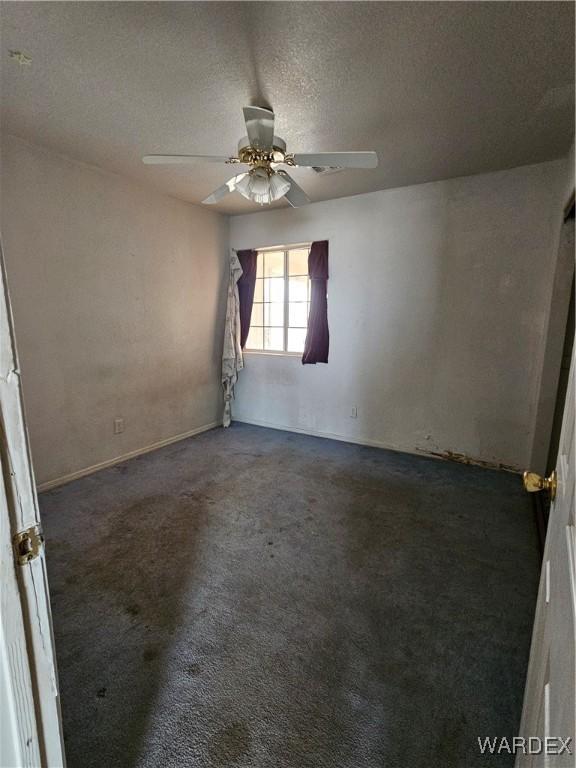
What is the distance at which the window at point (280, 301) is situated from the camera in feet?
13.8

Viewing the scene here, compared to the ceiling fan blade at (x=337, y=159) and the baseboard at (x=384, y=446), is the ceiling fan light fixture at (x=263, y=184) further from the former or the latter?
the baseboard at (x=384, y=446)

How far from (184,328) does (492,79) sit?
10.7ft

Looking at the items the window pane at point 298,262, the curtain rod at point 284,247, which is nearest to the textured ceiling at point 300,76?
the curtain rod at point 284,247

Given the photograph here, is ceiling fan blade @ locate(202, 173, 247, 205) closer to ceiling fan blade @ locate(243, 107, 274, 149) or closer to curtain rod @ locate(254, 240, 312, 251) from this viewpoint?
ceiling fan blade @ locate(243, 107, 274, 149)

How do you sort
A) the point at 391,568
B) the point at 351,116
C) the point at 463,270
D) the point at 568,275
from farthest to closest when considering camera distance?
the point at 463,270, the point at 568,275, the point at 351,116, the point at 391,568

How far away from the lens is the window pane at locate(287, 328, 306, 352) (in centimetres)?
429

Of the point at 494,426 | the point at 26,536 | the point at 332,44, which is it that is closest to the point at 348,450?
the point at 494,426

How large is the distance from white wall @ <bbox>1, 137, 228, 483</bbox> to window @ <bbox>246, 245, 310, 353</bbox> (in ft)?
1.83

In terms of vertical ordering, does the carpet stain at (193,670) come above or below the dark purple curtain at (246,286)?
below

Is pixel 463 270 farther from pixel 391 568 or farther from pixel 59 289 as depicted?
pixel 59 289

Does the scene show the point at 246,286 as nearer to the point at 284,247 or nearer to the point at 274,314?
the point at 274,314

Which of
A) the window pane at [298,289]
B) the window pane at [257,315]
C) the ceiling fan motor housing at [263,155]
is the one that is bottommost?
the window pane at [257,315]

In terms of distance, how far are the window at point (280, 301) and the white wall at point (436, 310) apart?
8.9 inches

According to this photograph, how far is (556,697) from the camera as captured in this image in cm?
60
